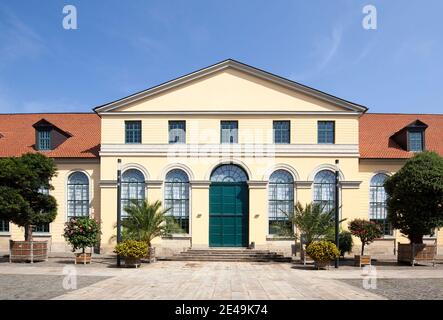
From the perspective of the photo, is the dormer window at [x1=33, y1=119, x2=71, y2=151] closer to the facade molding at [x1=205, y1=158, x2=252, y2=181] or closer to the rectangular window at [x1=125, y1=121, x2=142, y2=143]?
Result: the rectangular window at [x1=125, y1=121, x2=142, y2=143]

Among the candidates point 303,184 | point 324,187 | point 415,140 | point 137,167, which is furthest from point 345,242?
point 137,167

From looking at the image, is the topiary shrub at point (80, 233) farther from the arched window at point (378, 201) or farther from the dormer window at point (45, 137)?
the arched window at point (378, 201)

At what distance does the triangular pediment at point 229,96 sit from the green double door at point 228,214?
4964mm

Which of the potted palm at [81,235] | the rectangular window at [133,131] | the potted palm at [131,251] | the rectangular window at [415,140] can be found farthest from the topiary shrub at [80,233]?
the rectangular window at [415,140]

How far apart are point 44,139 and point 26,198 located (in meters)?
7.78

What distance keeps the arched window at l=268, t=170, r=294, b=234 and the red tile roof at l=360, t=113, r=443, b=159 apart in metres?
5.20

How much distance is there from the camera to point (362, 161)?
29.3 meters

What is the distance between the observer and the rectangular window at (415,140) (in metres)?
29.9

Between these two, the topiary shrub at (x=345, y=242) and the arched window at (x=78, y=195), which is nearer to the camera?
the topiary shrub at (x=345, y=242)

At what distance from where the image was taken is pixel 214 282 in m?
16.3

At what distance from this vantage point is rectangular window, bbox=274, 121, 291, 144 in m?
28.8

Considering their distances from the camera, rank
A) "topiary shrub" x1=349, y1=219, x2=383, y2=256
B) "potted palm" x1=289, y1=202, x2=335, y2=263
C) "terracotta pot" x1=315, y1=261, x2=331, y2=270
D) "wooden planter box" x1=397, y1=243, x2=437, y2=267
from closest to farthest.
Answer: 1. "terracotta pot" x1=315, y1=261, x2=331, y2=270
2. "wooden planter box" x1=397, y1=243, x2=437, y2=267
3. "topiary shrub" x1=349, y1=219, x2=383, y2=256
4. "potted palm" x1=289, y1=202, x2=335, y2=263

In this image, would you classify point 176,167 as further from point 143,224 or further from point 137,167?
point 143,224

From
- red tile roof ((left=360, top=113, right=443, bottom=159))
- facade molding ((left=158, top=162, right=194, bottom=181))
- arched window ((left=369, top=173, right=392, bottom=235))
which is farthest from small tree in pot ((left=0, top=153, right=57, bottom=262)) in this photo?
arched window ((left=369, top=173, right=392, bottom=235))
